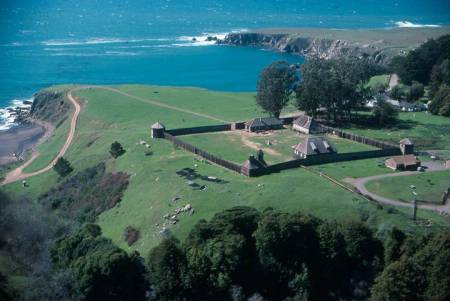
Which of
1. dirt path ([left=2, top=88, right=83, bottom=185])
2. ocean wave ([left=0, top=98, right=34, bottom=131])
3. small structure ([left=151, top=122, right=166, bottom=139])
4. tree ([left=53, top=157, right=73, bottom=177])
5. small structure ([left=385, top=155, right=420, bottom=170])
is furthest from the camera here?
ocean wave ([left=0, top=98, right=34, bottom=131])

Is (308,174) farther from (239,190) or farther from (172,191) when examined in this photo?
(172,191)

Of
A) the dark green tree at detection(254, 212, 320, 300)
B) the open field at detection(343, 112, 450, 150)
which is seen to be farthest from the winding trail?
the dark green tree at detection(254, 212, 320, 300)

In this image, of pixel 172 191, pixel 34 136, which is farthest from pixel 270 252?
pixel 34 136

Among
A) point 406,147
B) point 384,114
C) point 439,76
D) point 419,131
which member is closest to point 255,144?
point 406,147

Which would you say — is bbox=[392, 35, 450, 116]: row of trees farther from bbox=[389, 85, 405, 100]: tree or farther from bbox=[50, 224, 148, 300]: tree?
bbox=[50, 224, 148, 300]: tree

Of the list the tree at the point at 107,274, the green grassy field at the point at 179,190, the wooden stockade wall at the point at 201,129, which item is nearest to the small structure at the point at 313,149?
the green grassy field at the point at 179,190

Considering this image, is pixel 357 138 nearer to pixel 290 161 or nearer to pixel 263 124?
pixel 263 124

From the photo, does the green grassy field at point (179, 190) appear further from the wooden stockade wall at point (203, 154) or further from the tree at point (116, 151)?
the wooden stockade wall at point (203, 154)
